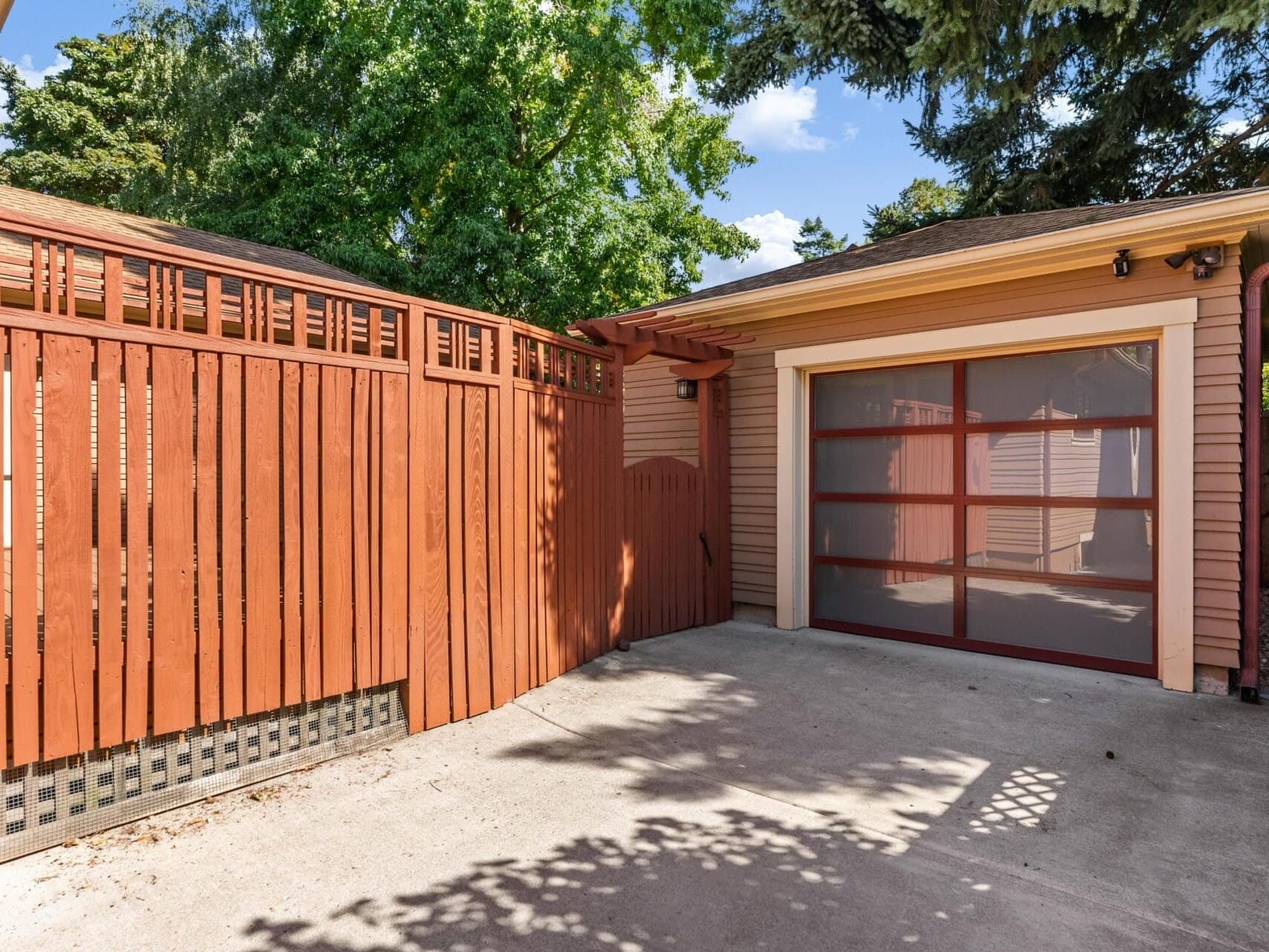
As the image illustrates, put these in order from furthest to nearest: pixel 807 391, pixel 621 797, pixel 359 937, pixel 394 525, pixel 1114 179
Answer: pixel 1114 179 → pixel 807 391 → pixel 394 525 → pixel 621 797 → pixel 359 937

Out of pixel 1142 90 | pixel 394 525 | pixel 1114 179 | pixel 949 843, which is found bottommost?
pixel 949 843

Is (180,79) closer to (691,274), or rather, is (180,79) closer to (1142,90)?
(691,274)

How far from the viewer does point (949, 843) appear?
2732mm

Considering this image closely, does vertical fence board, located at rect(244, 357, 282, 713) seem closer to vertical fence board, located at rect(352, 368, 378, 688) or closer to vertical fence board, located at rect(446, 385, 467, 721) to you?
vertical fence board, located at rect(352, 368, 378, 688)

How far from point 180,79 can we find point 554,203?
6813 mm

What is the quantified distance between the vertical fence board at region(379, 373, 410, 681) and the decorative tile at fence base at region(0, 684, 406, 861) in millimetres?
197

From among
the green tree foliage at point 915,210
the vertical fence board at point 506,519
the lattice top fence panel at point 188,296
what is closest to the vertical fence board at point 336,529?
the lattice top fence panel at point 188,296

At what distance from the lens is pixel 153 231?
686cm

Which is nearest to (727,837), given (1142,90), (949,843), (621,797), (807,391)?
(621,797)

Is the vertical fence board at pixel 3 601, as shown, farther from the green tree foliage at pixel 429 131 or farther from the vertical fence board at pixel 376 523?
the green tree foliage at pixel 429 131

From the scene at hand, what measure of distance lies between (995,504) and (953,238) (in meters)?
2.51

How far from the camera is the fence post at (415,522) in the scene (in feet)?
12.2

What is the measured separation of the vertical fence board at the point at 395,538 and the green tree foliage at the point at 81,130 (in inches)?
Answer: 588

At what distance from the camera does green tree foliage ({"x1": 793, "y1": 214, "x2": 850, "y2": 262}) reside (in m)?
21.1
